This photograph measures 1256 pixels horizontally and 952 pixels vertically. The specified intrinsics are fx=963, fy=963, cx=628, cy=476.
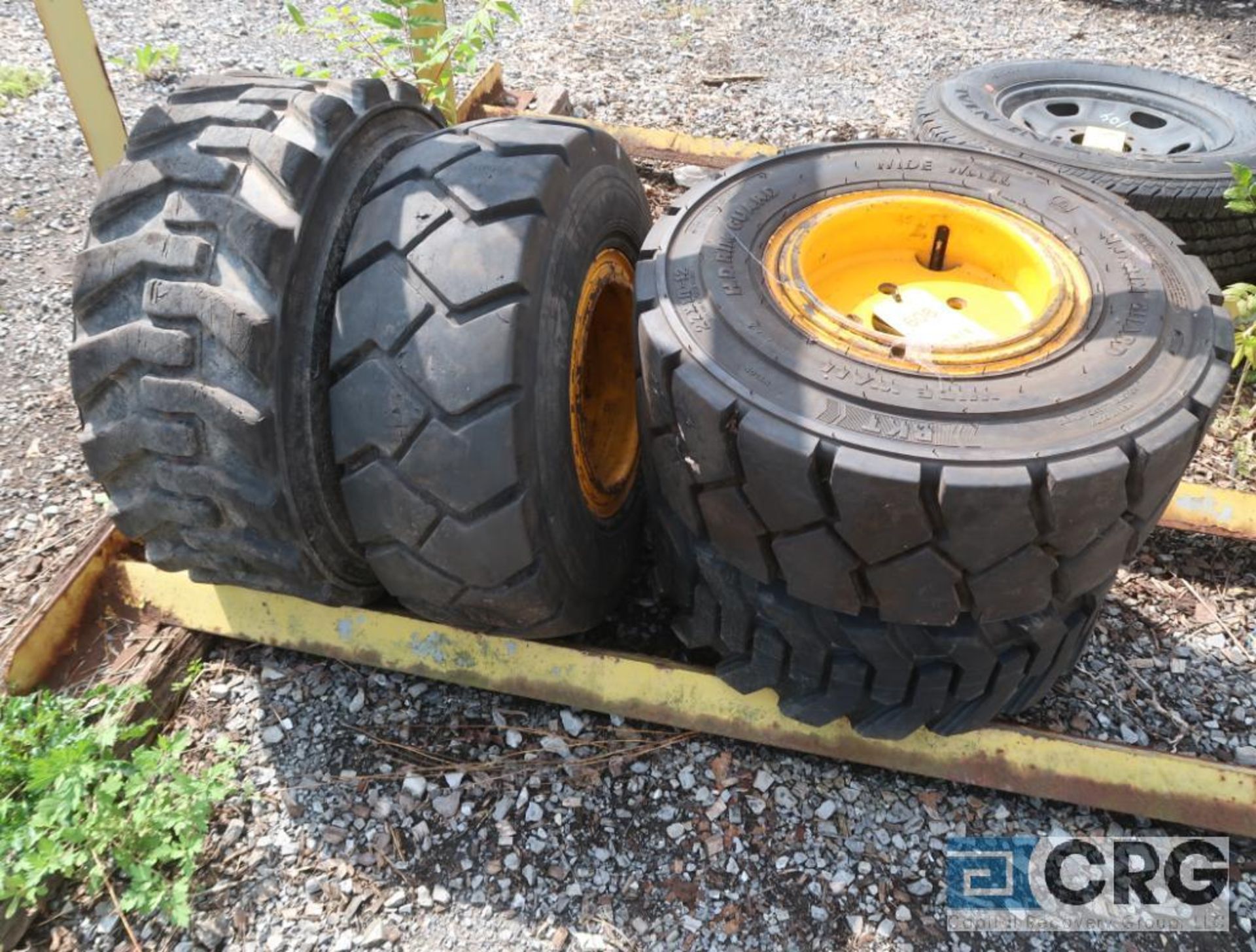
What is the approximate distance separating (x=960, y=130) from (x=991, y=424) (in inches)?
92.5

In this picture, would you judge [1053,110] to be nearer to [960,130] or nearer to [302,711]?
[960,130]

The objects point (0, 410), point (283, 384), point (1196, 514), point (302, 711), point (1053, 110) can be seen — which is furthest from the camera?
point (1053, 110)

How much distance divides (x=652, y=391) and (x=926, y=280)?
0.88 metres

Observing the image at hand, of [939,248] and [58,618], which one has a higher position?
[939,248]

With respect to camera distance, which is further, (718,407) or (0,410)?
(0,410)

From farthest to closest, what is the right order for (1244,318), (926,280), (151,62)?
(151,62)
(1244,318)
(926,280)

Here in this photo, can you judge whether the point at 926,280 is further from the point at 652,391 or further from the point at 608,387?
the point at 608,387

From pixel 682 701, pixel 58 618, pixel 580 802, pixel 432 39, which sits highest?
pixel 432 39

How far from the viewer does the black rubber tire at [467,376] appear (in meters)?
1.97

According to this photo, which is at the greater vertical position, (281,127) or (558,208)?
(281,127)

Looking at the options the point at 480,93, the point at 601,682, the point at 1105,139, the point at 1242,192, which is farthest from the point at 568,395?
the point at 480,93

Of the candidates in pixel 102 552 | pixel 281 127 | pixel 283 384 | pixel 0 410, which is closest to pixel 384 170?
pixel 281 127

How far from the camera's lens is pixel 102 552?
8.55ft

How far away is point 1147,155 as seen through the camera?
3635 millimetres
